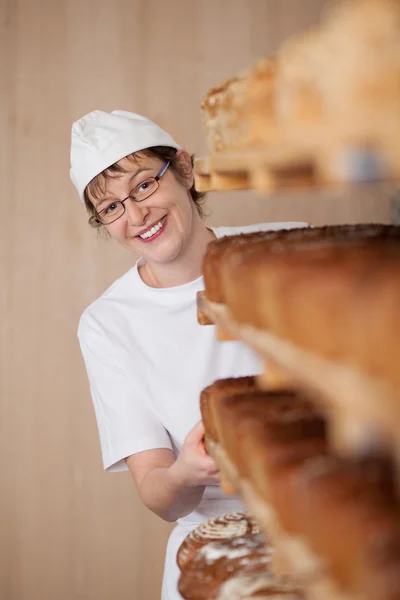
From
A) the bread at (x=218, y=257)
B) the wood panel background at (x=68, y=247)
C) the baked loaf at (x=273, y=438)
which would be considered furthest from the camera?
the wood panel background at (x=68, y=247)

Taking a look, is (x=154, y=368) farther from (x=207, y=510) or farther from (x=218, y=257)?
(x=218, y=257)

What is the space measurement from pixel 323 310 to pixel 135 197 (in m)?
1.49

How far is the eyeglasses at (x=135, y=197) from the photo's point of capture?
7.06 feet

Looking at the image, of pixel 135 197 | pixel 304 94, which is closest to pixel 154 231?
pixel 135 197

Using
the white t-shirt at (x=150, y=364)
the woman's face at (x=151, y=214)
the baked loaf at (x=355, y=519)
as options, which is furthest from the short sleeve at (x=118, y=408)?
the baked loaf at (x=355, y=519)

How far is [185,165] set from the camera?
2.33 meters

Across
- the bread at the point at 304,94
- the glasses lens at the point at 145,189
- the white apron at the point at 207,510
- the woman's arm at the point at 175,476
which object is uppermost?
the bread at the point at 304,94

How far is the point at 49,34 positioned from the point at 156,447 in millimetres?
2338

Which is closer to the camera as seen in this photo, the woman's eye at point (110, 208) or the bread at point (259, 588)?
the bread at point (259, 588)

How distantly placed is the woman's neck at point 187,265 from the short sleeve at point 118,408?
0.25 meters

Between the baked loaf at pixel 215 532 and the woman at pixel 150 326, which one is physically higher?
the woman at pixel 150 326

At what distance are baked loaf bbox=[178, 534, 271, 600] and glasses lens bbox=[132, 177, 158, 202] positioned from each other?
3.24 ft

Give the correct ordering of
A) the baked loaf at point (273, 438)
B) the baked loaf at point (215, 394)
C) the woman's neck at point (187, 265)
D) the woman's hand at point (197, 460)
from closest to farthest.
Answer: the baked loaf at point (273, 438)
the baked loaf at point (215, 394)
the woman's hand at point (197, 460)
the woman's neck at point (187, 265)

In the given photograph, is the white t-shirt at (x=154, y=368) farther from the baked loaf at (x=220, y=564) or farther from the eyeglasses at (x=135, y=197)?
the baked loaf at (x=220, y=564)
